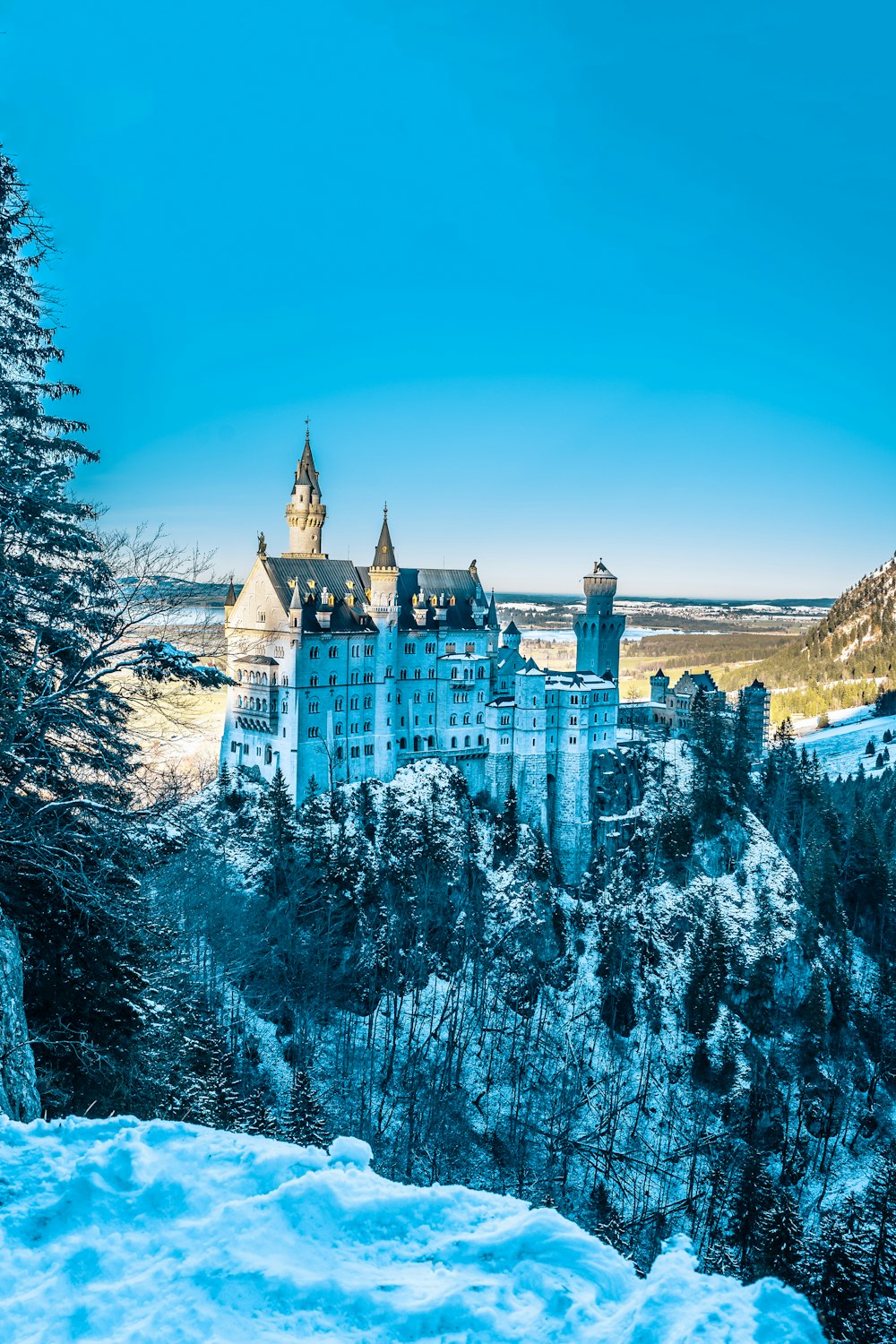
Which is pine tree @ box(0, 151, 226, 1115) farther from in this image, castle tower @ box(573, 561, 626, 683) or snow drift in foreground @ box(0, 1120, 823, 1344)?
castle tower @ box(573, 561, 626, 683)

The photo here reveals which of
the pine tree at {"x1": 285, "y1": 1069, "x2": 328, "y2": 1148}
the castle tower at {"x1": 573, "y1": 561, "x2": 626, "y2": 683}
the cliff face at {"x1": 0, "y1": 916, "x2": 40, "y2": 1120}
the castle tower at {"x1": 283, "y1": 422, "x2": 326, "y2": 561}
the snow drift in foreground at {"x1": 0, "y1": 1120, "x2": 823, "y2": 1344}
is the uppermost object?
the castle tower at {"x1": 283, "y1": 422, "x2": 326, "y2": 561}

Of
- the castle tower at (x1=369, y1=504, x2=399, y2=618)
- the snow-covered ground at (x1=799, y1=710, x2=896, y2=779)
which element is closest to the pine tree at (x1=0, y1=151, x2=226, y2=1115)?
the castle tower at (x1=369, y1=504, x2=399, y2=618)

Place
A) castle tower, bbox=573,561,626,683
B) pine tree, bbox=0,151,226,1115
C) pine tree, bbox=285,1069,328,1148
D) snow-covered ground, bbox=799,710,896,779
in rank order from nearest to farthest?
pine tree, bbox=0,151,226,1115 < pine tree, bbox=285,1069,328,1148 < castle tower, bbox=573,561,626,683 < snow-covered ground, bbox=799,710,896,779

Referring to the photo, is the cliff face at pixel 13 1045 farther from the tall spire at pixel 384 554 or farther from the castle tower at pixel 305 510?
the castle tower at pixel 305 510

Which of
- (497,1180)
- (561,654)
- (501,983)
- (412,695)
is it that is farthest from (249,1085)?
(561,654)

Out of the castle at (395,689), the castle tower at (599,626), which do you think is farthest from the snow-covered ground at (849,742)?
the castle at (395,689)

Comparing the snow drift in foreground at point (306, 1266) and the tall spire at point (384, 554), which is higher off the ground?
the tall spire at point (384, 554)

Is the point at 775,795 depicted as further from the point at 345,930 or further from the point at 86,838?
the point at 86,838
